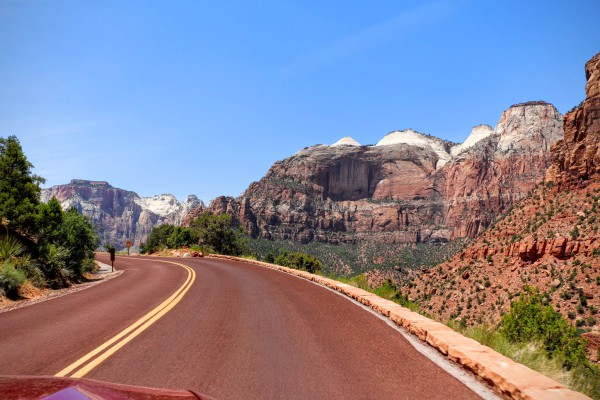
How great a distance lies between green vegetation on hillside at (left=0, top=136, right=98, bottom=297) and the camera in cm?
1370

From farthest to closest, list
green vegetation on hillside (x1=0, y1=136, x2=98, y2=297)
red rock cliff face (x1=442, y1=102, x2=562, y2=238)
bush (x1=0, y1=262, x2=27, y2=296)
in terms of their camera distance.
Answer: red rock cliff face (x1=442, y1=102, x2=562, y2=238)
green vegetation on hillside (x1=0, y1=136, x2=98, y2=297)
bush (x1=0, y1=262, x2=27, y2=296)

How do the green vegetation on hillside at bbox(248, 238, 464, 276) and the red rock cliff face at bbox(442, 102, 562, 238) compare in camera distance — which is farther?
the red rock cliff face at bbox(442, 102, 562, 238)

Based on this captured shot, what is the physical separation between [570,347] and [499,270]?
32046mm

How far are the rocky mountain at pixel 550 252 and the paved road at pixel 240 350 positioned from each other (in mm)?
40327

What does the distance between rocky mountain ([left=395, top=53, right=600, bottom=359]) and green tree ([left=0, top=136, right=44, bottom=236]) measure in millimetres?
40720

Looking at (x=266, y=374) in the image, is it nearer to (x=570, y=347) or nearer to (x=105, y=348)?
(x=105, y=348)

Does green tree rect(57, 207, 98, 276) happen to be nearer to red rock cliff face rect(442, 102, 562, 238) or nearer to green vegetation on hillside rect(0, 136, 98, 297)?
green vegetation on hillside rect(0, 136, 98, 297)

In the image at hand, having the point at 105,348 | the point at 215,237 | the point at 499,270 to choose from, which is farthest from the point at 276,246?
the point at 105,348

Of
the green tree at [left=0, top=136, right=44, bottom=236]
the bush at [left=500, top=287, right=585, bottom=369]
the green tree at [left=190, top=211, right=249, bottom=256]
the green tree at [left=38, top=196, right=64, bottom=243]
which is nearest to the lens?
the green tree at [left=0, top=136, right=44, bottom=236]

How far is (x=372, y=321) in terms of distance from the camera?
25.5 feet

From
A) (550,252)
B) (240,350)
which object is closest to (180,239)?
(240,350)

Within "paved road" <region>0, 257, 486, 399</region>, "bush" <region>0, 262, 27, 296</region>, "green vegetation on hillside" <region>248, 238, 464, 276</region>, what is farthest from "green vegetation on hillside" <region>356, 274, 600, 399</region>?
"green vegetation on hillside" <region>248, 238, 464, 276</region>

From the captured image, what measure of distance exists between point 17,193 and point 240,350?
48.8ft

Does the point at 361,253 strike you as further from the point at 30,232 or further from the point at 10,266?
the point at 10,266
